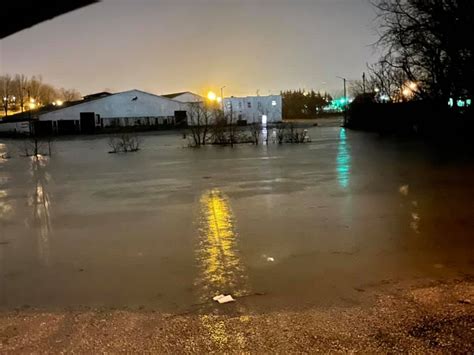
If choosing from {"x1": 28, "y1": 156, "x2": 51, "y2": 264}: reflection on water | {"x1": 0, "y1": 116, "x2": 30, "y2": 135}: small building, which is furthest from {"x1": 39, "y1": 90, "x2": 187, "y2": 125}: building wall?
{"x1": 28, "y1": 156, "x2": 51, "y2": 264}: reflection on water

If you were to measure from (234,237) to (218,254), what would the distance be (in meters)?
1.10

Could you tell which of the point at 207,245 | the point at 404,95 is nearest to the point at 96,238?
the point at 207,245

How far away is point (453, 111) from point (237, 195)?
84.6 ft

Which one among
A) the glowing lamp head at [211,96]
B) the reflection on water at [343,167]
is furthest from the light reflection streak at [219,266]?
the glowing lamp head at [211,96]

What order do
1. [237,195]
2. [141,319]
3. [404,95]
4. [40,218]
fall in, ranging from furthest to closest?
[404,95]
[237,195]
[40,218]
[141,319]

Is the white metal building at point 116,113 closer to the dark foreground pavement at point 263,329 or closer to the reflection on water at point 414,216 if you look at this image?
the reflection on water at point 414,216

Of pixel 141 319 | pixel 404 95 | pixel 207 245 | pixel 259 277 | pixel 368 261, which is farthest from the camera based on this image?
pixel 404 95

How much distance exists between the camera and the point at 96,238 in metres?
9.05

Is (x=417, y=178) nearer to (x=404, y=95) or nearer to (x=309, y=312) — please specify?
(x=309, y=312)

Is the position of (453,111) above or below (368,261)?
above

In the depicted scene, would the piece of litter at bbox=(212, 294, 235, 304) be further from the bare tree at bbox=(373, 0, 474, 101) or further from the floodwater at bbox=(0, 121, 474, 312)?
the bare tree at bbox=(373, 0, 474, 101)

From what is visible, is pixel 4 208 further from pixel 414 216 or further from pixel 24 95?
pixel 24 95

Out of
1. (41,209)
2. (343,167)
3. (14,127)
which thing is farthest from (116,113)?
(41,209)

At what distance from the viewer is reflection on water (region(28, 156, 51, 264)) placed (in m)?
8.63
